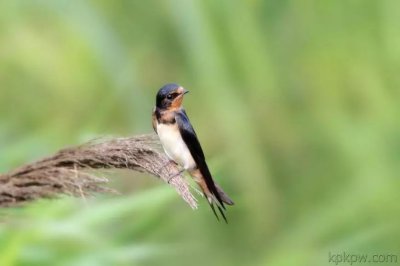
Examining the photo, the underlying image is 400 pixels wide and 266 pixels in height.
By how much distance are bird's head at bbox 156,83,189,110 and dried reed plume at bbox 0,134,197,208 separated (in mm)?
389

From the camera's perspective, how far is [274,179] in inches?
189

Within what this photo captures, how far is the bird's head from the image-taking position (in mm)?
2346

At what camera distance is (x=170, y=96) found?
2.35 metres

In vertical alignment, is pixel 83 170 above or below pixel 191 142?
below

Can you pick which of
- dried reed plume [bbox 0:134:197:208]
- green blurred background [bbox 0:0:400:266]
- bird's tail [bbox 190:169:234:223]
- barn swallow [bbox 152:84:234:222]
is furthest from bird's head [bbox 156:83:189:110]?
green blurred background [bbox 0:0:400:266]

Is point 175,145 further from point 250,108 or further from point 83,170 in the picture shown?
point 250,108

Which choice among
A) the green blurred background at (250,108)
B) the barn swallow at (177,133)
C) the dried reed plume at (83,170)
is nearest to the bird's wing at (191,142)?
the barn swallow at (177,133)

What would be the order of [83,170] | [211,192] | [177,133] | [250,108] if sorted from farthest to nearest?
[250,108], [177,133], [211,192], [83,170]

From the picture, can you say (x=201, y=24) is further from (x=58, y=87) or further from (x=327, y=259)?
(x=58, y=87)

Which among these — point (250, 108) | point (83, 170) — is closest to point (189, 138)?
point (83, 170)

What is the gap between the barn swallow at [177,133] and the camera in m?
2.31

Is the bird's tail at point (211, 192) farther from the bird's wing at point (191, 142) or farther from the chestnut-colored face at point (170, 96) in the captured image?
the chestnut-colored face at point (170, 96)

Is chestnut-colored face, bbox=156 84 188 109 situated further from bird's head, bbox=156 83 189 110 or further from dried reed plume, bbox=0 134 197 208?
dried reed plume, bbox=0 134 197 208

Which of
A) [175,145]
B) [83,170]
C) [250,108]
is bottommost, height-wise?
[83,170]
